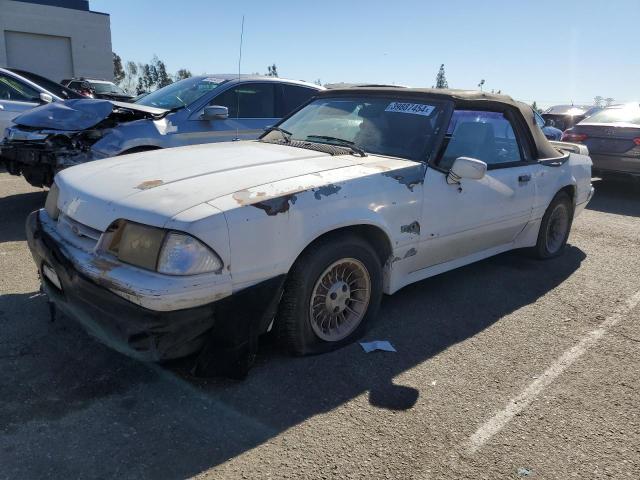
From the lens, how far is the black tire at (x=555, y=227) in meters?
5.05

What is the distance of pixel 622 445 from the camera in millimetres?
2547

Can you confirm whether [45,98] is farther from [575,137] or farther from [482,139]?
[575,137]

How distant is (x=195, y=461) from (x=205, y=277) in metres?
0.81

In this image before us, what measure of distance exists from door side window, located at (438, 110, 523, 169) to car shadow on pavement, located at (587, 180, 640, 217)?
444 cm

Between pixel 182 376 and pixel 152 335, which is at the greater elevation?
pixel 152 335

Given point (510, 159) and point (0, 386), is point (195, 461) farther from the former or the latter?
point (510, 159)

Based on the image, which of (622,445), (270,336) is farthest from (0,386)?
(622,445)

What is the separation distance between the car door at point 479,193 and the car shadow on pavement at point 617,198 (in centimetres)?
436

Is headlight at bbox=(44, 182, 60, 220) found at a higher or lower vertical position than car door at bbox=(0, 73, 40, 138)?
lower

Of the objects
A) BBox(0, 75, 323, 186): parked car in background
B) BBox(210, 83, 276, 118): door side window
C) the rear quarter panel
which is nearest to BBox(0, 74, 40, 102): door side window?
BBox(0, 75, 323, 186): parked car in background

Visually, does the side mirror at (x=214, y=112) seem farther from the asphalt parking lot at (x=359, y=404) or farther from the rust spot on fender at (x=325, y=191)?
the rust spot on fender at (x=325, y=191)

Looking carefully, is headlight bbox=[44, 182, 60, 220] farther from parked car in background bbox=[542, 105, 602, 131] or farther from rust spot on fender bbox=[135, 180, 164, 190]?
parked car in background bbox=[542, 105, 602, 131]

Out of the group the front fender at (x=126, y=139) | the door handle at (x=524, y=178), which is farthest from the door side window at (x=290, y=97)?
the door handle at (x=524, y=178)

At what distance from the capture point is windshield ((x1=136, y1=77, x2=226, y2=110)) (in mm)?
6468
